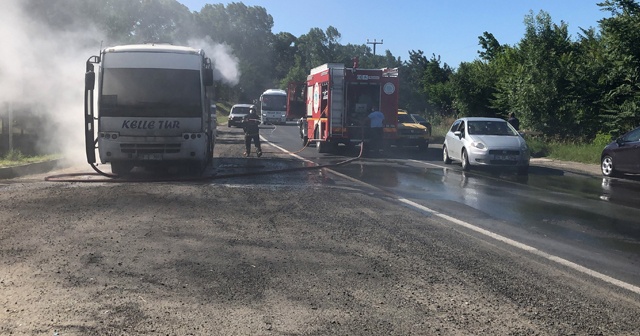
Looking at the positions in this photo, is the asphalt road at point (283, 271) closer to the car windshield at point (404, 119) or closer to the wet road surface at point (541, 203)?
the wet road surface at point (541, 203)

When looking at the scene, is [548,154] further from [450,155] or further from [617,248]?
[617,248]

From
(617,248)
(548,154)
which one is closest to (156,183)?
(617,248)

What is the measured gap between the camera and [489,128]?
65.8ft

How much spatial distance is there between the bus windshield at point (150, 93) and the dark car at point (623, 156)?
11.3 meters

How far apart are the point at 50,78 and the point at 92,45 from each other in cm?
373

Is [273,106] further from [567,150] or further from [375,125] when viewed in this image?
[567,150]

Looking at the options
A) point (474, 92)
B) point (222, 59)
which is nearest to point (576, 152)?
point (474, 92)

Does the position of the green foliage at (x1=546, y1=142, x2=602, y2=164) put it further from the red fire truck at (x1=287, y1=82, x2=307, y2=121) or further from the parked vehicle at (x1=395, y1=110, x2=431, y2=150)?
the red fire truck at (x1=287, y1=82, x2=307, y2=121)

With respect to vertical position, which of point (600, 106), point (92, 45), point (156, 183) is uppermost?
point (92, 45)

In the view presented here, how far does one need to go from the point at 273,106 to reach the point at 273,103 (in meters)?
0.28

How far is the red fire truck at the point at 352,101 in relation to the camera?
2447cm

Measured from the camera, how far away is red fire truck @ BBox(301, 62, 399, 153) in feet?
80.3

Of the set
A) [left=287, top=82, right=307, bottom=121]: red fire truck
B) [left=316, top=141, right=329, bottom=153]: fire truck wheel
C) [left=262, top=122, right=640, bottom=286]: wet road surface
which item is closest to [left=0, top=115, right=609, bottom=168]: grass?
[left=262, top=122, right=640, bottom=286]: wet road surface

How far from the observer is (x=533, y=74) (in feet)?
92.0
